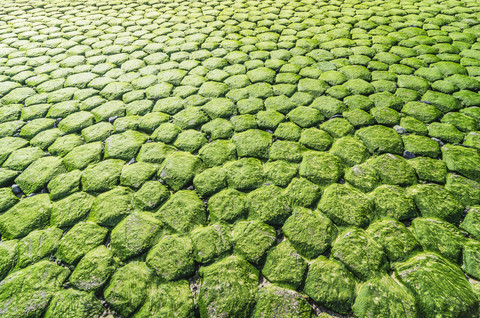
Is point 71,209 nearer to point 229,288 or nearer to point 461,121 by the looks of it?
point 229,288

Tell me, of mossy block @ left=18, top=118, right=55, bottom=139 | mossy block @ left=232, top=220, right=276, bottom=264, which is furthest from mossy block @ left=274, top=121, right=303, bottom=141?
mossy block @ left=18, top=118, right=55, bottom=139

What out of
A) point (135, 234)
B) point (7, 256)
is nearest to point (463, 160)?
point (135, 234)

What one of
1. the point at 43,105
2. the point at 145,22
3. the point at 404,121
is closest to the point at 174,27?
the point at 145,22

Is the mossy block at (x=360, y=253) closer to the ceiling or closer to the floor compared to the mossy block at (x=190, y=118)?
closer to the floor

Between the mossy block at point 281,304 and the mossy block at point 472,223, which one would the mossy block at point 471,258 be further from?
the mossy block at point 281,304

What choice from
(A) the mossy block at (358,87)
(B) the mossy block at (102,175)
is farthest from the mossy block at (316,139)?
(B) the mossy block at (102,175)

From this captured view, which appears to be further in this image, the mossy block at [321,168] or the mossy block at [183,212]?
the mossy block at [321,168]

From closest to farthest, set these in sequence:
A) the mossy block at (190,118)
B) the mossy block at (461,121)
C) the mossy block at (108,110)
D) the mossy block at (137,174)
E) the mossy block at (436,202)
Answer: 1. the mossy block at (436,202)
2. the mossy block at (137,174)
3. the mossy block at (461,121)
4. the mossy block at (190,118)
5. the mossy block at (108,110)

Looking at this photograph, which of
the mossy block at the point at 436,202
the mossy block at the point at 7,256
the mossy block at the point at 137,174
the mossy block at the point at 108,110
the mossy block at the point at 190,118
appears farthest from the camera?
the mossy block at the point at 108,110
